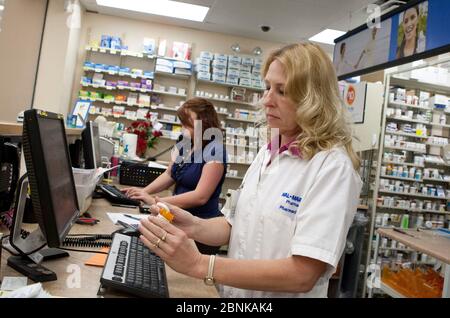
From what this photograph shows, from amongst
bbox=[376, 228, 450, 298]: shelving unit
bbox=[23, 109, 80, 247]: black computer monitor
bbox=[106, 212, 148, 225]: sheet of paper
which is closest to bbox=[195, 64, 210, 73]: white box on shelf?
bbox=[376, 228, 450, 298]: shelving unit

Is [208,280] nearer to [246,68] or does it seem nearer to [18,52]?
[18,52]

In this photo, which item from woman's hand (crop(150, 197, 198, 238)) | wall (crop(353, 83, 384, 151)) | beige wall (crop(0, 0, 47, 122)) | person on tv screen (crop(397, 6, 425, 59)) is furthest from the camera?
beige wall (crop(0, 0, 47, 122))

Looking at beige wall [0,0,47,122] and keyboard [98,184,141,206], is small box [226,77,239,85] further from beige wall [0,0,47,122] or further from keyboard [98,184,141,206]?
keyboard [98,184,141,206]

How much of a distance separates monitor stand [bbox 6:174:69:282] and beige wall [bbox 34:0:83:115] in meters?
5.26

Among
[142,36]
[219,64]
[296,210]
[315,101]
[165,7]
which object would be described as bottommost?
[296,210]

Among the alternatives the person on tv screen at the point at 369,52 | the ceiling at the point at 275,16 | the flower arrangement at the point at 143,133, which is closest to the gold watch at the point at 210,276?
the person on tv screen at the point at 369,52

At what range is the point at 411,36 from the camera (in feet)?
9.73

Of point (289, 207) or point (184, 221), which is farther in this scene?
point (184, 221)

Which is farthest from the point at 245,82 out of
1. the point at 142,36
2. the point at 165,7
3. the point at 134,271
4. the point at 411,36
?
the point at 134,271

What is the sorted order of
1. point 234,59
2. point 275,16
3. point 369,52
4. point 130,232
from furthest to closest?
point 234,59 → point 275,16 → point 369,52 → point 130,232

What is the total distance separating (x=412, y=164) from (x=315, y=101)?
15.3 feet

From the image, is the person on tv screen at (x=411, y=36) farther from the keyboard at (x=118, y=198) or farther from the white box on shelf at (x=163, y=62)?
the white box on shelf at (x=163, y=62)

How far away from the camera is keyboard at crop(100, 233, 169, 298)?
0.94 meters
